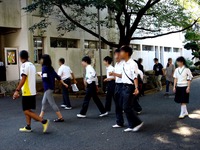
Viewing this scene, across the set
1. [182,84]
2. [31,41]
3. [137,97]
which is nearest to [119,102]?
[137,97]

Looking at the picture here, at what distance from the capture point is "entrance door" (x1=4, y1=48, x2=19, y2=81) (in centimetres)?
1741

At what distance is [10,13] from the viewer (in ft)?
55.7

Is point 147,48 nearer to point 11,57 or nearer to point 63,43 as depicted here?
point 63,43

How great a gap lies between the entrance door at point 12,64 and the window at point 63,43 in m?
2.84

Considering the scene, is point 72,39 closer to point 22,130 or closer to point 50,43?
point 50,43

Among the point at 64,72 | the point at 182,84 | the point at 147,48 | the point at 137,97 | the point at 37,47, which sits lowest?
the point at 137,97

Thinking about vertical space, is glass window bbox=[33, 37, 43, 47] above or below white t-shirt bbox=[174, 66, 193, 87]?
above

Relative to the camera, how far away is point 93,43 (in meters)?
23.3

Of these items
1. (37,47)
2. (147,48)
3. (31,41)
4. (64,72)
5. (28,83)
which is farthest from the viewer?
(147,48)

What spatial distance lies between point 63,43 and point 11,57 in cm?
423

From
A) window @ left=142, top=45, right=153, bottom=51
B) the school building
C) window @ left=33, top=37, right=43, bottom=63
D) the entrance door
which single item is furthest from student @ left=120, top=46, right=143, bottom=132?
window @ left=142, top=45, right=153, bottom=51

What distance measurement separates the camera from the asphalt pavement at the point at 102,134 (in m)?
5.30

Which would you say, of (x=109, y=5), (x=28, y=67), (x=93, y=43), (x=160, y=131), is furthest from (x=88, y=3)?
(x=93, y=43)

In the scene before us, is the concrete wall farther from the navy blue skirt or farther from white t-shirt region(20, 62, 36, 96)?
the navy blue skirt
